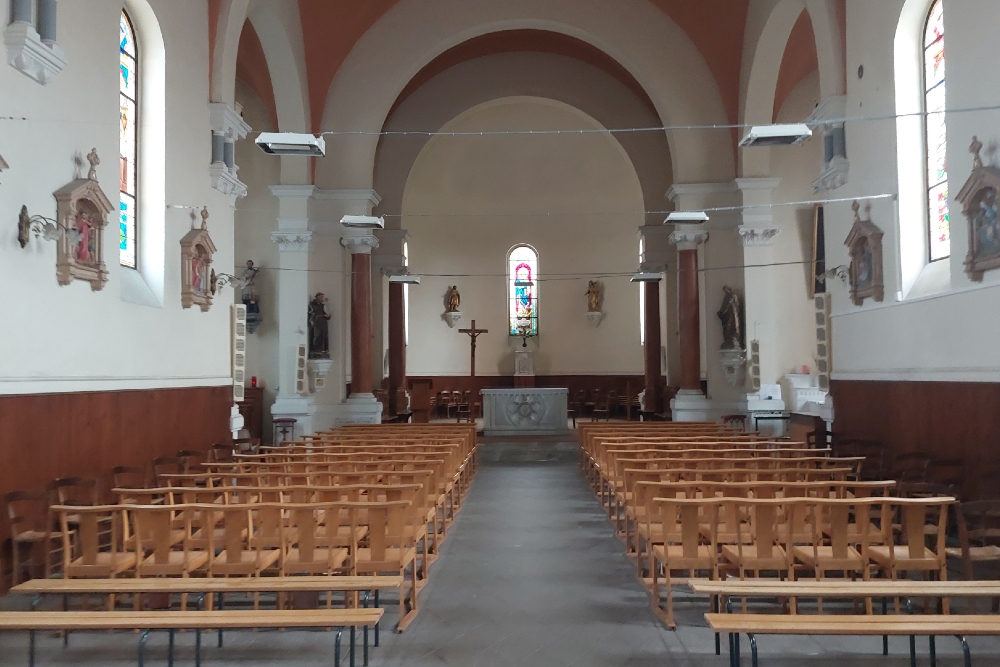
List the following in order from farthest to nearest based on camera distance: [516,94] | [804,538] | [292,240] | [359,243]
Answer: [516,94] < [359,243] < [292,240] < [804,538]

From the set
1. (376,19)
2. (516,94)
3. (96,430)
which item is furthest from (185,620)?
(516,94)

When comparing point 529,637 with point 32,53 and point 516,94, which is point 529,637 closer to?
point 32,53

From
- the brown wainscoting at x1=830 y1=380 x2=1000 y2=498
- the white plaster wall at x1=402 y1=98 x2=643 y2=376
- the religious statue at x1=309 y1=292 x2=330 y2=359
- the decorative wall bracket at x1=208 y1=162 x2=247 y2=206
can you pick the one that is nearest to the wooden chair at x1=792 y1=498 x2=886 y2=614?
the brown wainscoting at x1=830 y1=380 x2=1000 y2=498

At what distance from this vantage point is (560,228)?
26.3m

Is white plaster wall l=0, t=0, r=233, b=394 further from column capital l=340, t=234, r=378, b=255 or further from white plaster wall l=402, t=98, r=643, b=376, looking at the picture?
white plaster wall l=402, t=98, r=643, b=376

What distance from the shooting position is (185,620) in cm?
424

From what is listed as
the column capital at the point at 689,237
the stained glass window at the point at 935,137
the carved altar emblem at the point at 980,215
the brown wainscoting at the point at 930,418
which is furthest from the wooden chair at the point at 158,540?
the column capital at the point at 689,237

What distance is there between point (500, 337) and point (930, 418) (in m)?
17.6

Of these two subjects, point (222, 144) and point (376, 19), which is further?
point (376, 19)

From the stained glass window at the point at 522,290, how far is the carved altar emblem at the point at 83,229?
1820 cm

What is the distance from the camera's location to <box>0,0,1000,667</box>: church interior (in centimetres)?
540

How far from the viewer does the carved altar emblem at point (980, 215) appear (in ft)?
26.0

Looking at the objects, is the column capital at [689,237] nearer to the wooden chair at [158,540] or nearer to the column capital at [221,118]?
the column capital at [221,118]

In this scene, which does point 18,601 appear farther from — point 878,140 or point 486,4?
point 486,4
